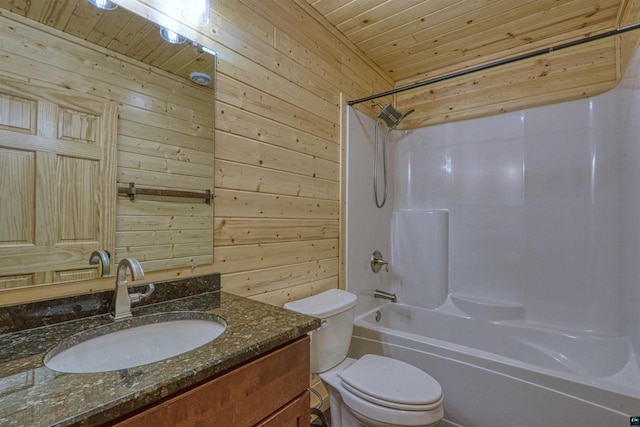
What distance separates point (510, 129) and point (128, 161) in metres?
2.49

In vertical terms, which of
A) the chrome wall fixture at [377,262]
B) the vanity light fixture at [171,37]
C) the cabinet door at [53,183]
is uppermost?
the vanity light fixture at [171,37]

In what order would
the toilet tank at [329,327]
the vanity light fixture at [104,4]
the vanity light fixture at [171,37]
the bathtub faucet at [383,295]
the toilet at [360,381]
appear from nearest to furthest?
1. the vanity light fixture at [104,4]
2. the vanity light fixture at [171,37]
3. the toilet at [360,381]
4. the toilet tank at [329,327]
5. the bathtub faucet at [383,295]

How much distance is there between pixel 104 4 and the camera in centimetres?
103

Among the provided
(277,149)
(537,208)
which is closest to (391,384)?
(277,149)

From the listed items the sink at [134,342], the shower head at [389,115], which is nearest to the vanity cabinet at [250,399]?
the sink at [134,342]

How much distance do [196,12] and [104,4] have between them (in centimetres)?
32

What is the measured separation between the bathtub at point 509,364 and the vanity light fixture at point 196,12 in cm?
186

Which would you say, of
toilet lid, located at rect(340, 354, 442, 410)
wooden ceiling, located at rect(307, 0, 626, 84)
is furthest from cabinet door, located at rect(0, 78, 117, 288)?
wooden ceiling, located at rect(307, 0, 626, 84)

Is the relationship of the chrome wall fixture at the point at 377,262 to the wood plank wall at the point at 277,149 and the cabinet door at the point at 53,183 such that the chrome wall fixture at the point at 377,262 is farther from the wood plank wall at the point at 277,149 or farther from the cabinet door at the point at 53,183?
the cabinet door at the point at 53,183

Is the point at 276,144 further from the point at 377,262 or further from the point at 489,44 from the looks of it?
the point at 489,44

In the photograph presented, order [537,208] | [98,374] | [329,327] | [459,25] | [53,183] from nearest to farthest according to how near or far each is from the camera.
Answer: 1. [98,374]
2. [53,183]
3. [329,327]
4. [459,25]
5. [537,208]

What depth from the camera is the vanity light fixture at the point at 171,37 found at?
3.85 ft

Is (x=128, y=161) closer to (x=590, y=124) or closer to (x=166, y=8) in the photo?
(x=166, y=8)

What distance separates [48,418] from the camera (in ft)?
1.62
